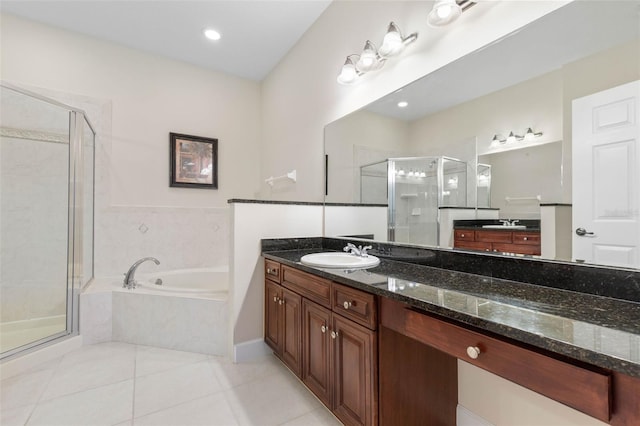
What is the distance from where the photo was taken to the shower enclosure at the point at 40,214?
2.26 metres

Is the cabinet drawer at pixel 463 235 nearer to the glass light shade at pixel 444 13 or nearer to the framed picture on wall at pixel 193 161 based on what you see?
the glass light shade at pixel 444 13

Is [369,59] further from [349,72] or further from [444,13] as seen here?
[444,13]

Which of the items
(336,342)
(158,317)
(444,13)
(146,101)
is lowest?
(158,317)

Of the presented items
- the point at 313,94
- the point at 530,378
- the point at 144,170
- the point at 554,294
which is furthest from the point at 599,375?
the point at 144,170

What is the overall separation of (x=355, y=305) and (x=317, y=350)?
45 centimetres

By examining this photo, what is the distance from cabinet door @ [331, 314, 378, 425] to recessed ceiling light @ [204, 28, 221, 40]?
278 centimetres

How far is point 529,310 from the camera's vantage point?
804mm

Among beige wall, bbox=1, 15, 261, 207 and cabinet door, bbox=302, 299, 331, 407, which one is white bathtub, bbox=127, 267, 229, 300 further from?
cabinet door, bbox=302, 299, 331, 407

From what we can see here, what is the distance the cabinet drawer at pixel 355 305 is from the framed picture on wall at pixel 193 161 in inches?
→ 97.8

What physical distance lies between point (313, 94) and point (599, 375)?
8.20 feet

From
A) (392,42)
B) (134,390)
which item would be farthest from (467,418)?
(392,42)

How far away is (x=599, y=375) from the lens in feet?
1.90

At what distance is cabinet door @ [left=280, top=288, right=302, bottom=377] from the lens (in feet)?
5.35

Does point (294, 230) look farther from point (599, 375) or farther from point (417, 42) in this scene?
point (599, 375)
